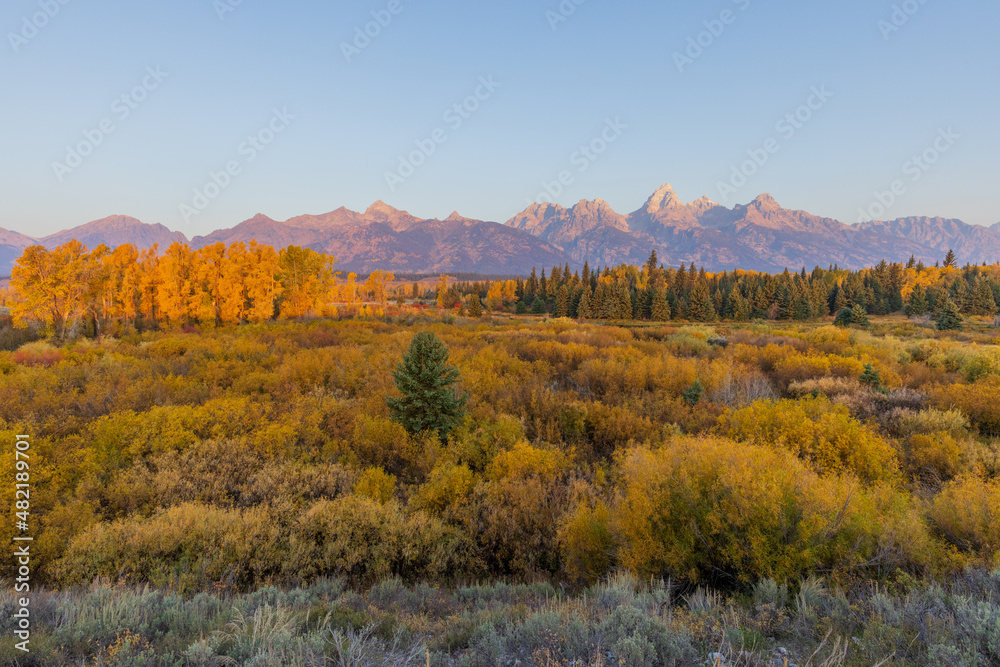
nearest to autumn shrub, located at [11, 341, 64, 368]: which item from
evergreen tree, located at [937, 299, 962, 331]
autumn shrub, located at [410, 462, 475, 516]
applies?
autumn shrub, located at [410, 462, 475, 516]

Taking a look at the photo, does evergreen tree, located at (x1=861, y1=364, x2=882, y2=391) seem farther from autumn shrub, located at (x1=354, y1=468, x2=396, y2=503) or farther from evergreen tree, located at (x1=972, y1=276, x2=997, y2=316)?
evergreen tree, located at (x1=972, y1=276, x2=997, y2=316)

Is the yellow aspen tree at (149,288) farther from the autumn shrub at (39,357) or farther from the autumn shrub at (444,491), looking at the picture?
the autumn shrub at (444,491)

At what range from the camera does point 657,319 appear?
6419 centimetres

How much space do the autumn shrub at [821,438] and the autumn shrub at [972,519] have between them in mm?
1517

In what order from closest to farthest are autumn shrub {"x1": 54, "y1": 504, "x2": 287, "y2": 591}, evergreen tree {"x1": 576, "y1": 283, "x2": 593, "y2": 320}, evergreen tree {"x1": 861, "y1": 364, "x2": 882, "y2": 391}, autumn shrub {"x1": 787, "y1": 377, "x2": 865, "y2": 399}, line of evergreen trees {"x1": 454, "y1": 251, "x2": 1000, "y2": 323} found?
autumn shrub {"x1": 54, "y1": 504, "x2": 287, "y2": 591} < autumn shrub {"x1": 787, "y1": 377, "x2": 865, "y2": 399} < evergreen tree {"x1": 861, "y1": 364, "x2": 882, "y2": 391} < line of evergreen trees {"x1": 454, "y1": 251, "x2": 1000, "y2": 323} < evergreen tree {"x1": 576, "y1": 283, "x2": 593, "y2": 320}

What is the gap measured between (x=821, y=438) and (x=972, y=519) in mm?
3368

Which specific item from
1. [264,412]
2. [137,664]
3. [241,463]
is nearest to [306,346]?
[264,412]

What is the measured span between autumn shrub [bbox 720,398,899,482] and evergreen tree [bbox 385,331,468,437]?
7.36m

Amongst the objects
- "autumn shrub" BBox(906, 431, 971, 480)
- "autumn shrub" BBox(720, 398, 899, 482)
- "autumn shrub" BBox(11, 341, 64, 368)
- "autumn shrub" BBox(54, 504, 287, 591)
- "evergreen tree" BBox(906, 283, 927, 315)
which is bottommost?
"autumn shrub" BBox(54, 504, 287, 591)

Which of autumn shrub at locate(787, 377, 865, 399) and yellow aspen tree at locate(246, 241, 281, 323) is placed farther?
yellow aspen tree at locate(246, 241, 281, 323)

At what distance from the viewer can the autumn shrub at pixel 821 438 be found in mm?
7744

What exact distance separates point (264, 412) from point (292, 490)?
13.3ft

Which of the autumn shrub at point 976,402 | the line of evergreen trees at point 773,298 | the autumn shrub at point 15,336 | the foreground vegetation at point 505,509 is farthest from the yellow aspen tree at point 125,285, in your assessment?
the line of evergreen trees at point 773,298

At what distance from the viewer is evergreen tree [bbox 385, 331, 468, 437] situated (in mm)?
10836
